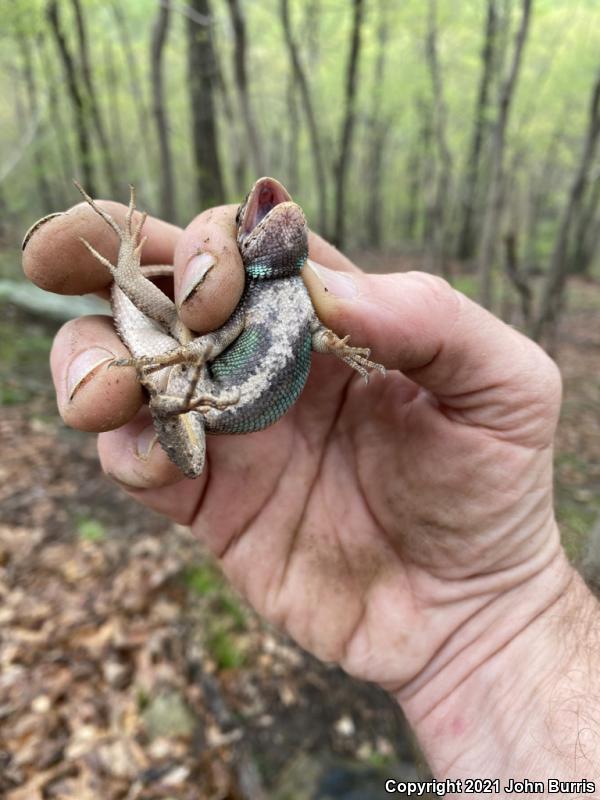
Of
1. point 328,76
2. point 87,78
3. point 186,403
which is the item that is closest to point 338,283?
point 186,403

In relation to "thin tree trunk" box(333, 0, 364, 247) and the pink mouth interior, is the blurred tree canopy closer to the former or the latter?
"thin tree trunk" box(333, 0, 364, 247)

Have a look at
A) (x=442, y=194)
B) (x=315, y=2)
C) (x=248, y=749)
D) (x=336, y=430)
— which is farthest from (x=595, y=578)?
(x=315, y=2)

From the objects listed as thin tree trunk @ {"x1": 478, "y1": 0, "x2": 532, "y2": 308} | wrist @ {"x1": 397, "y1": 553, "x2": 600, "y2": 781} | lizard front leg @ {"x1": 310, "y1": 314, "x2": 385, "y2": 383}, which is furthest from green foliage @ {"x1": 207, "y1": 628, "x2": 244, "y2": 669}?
thin tree trunk @ {"x1": 478, "y1": 0, "x2": 532, "y2": 308}

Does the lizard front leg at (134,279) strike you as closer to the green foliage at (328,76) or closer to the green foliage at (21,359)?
the green foliage at (21,359)

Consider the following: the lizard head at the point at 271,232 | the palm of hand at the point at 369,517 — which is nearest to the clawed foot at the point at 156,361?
the lizard head at the point at 271,232

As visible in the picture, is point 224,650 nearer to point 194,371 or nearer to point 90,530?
point 90,530

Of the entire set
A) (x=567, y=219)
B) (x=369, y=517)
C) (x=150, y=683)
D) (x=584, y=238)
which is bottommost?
(x=584, y=238)

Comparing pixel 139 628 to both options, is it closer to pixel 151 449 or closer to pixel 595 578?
pixel 151 449
